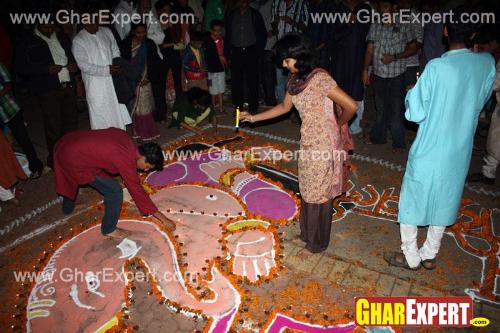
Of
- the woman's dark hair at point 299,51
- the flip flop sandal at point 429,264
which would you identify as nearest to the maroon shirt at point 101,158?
the woman's dark hair at point 299,51

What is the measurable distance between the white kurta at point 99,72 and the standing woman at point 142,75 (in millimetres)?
481

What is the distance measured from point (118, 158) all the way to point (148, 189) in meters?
1.66

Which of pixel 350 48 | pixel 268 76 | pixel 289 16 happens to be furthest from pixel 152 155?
pixel 268 76

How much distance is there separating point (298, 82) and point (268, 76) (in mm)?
5378

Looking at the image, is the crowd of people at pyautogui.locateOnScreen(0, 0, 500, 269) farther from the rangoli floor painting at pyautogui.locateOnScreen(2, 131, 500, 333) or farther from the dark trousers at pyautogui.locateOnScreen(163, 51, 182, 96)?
the rangoli floor painting at pyautogui.locateOnScreen(2, 131, 500, 333)

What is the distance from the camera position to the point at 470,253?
4.07m

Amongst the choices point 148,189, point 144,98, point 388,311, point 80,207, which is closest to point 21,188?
point 80,207

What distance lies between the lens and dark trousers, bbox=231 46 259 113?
777 centimetres

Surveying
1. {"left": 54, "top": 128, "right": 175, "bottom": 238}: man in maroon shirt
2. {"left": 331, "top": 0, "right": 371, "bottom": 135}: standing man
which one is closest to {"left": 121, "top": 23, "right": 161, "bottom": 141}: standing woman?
{"left": 54, "top": 128, "right": 175, "bottom": 238}: man in maroon shirt

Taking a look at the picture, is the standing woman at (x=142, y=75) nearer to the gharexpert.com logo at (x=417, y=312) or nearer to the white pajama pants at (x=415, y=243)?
the white pajama pants at (x=415, y=243)

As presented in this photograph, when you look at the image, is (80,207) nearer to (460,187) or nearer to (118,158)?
(118,158)

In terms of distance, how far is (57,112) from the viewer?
576 cm

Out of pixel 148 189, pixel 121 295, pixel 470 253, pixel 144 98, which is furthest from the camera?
pixel 144 98

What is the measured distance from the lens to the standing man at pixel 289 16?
7215 mm
